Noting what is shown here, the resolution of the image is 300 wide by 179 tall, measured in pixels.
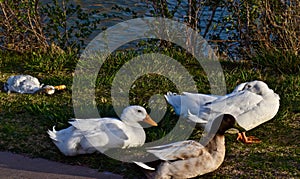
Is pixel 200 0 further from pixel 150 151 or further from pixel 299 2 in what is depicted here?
pixel 150 151

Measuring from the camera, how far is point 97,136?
5.18 metres

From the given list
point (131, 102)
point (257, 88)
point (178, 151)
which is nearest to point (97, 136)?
point (178, 151)

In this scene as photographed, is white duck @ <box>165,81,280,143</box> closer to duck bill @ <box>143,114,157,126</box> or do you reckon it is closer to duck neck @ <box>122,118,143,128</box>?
duck bill @ <box>143,114,157,126</box>

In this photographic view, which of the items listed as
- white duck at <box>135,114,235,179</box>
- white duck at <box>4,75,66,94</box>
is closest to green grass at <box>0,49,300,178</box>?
white duck at <box>4,75,66,94</box>

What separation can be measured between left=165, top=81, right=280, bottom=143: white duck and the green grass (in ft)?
0.59

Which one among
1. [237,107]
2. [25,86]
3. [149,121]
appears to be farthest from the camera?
[25,86]

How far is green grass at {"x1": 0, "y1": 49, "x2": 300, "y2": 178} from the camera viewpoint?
5.11m

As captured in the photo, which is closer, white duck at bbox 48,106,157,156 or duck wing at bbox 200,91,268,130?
white duck at bbox 48,106,157,156

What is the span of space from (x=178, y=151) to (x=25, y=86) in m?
2.61

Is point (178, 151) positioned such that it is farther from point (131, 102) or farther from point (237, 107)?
point (131, 102)

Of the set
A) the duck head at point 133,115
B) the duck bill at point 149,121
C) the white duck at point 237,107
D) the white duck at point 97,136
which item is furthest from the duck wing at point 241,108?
the white duck at point 97,136

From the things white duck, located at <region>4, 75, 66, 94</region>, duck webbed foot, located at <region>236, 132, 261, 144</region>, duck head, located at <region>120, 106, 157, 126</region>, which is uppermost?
duck head, located at <region>120, 106, 157, 126</region>

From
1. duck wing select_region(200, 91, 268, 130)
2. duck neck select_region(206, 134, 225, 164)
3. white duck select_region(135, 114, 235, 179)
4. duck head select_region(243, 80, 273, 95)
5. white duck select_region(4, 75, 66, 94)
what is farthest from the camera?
white duck select_region(4, 75, 66, 94)

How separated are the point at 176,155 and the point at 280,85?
258cm
